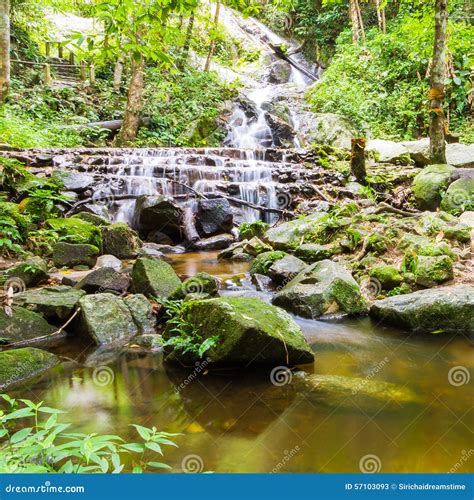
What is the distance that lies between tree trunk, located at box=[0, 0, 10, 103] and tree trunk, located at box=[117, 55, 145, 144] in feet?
14.1

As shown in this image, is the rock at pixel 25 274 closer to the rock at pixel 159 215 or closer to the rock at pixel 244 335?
the rock at pixel 244 335

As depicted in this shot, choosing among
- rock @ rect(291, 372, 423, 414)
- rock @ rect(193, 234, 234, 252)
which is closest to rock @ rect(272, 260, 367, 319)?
rock @ rect(291, 372, 423, 414)

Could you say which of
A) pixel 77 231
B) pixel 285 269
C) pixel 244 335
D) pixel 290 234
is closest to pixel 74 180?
pixel 77 231

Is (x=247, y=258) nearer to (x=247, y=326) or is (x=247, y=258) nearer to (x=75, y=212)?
(x=75, y=212)

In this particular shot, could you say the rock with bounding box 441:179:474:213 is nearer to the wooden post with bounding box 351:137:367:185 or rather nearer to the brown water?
the wooden post with bounding box 351:137:367:185

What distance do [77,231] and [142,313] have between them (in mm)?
2959

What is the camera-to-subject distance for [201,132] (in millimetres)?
16922

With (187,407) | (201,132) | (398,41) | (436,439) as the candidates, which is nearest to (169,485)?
(187,407)

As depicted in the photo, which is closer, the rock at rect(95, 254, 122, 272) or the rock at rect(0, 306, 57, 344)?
the rock at rect(0, 306, 57, 344)

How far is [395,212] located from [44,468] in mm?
7715

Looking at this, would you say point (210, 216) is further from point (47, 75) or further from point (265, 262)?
point (47, 75)

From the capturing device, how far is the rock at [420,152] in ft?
37.4

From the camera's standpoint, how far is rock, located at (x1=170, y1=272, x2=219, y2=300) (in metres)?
4.89

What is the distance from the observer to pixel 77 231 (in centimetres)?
699
